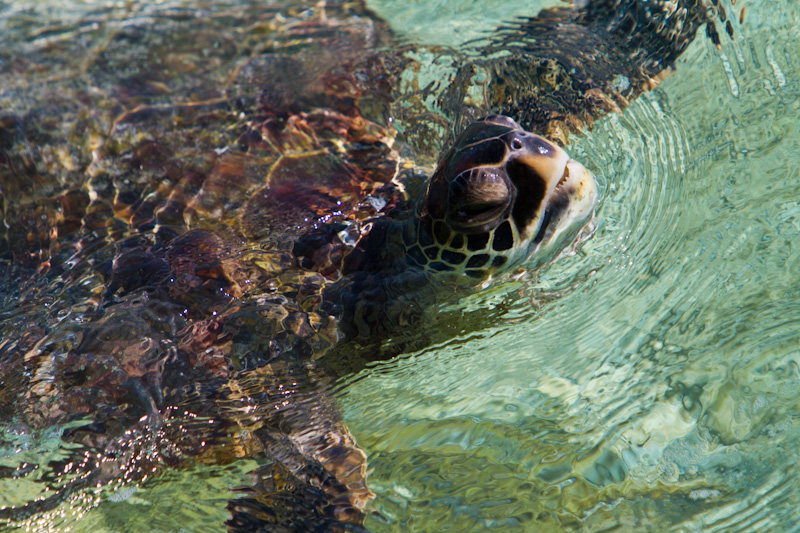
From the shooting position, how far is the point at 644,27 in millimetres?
2527

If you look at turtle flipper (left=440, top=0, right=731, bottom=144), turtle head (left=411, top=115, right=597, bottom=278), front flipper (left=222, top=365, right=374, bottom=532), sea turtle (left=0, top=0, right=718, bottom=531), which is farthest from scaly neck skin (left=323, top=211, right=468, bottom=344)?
turtle flipper (left=440, top=0, right=731, bottom=144)

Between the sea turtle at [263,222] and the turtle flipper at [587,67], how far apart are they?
0.03ft

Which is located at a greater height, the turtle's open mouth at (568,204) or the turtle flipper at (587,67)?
the turtle flipper at (587,67)

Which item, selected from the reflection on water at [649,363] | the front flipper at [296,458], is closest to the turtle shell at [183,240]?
the front flipper at [296,458]

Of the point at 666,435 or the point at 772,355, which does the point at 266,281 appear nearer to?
the point at 666,435

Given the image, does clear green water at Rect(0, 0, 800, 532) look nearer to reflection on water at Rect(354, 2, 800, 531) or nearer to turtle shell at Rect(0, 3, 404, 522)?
reflection on water at Rect(354, 2, 800, 531)

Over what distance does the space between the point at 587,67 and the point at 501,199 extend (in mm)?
1180

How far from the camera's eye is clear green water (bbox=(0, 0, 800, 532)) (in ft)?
4.69

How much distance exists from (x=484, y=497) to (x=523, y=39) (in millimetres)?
2284

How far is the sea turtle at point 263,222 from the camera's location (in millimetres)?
1771

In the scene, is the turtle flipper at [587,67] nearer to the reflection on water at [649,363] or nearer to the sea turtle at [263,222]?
the sea turtle at [263,222]

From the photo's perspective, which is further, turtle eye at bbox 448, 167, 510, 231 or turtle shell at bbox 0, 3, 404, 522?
turtle shell at bbox 0, 3, 404, 522

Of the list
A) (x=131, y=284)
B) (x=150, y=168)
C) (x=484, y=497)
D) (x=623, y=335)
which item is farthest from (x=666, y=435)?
(x=150, y=168)

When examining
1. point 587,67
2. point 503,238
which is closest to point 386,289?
point 503,238
